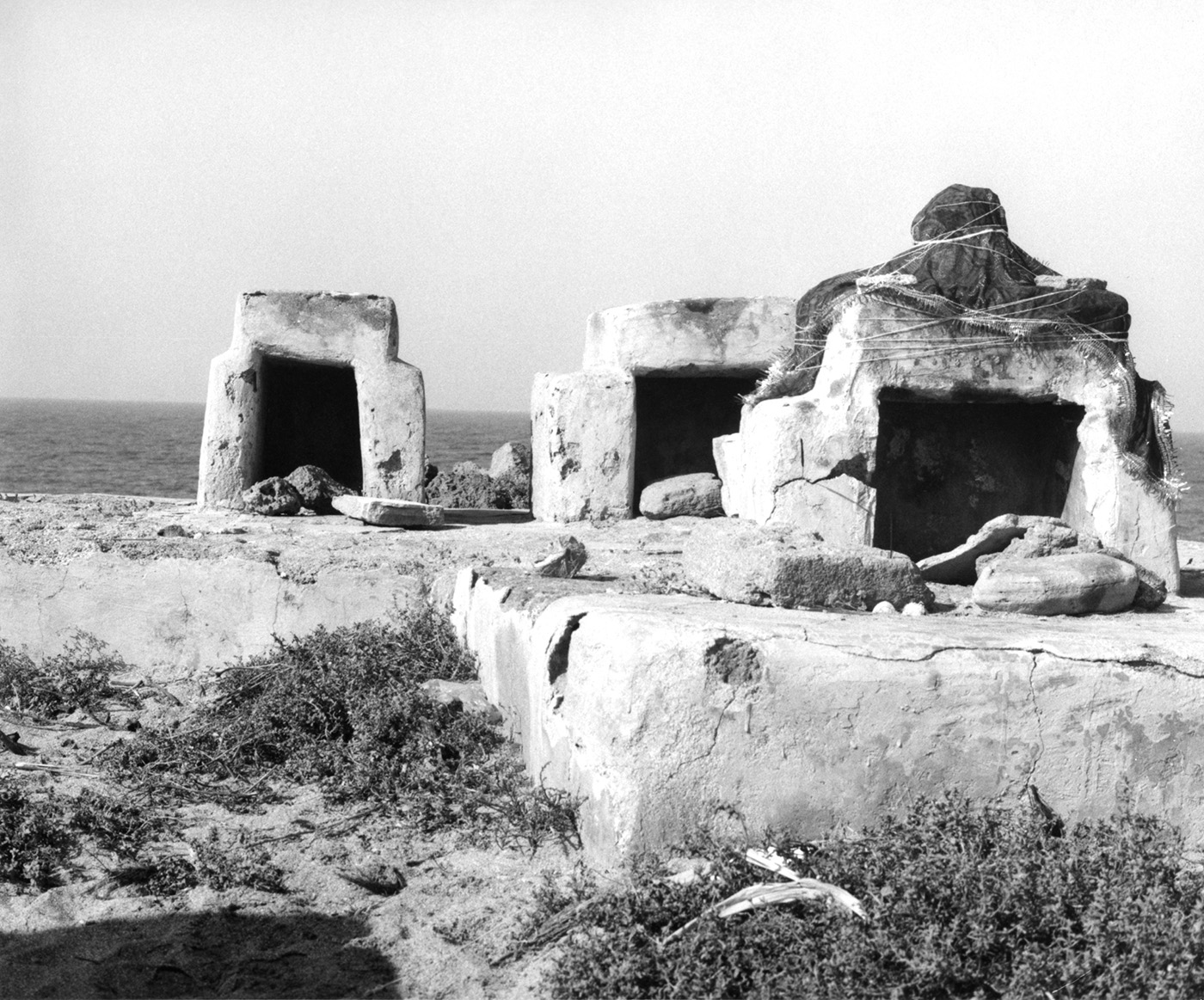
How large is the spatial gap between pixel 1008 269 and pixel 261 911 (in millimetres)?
4517

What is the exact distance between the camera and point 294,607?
6746 millimetres

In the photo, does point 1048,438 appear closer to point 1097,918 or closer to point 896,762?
point 896,762

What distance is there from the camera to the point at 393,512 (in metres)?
8.04

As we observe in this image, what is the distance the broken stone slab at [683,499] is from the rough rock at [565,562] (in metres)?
2.32

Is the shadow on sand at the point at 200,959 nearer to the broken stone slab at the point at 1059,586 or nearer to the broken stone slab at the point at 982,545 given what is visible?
the broken stone slab at the point at 1059,586

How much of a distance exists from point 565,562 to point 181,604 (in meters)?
2.22

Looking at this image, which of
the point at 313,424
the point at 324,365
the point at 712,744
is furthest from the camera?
the point at 313,424

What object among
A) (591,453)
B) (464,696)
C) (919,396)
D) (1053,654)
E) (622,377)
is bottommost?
(464,696)

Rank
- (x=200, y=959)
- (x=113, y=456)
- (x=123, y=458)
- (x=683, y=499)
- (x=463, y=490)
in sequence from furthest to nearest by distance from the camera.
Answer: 1. (x=113, y=456)
2. (x=123, y=458)
3. (x=463, y=490)
4. (x=683, y=499)
5. (x=200, y=959)

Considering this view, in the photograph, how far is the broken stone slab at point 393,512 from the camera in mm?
8023

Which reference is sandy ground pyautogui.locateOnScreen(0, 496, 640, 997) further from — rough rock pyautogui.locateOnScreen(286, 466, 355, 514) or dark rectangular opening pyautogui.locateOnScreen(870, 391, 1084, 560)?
rough rock pyautogui.locateOnScreen(286, 466, 355, 514)

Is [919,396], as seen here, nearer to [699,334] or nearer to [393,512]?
[699,334]

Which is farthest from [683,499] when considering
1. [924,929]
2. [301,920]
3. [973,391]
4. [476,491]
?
[924,929]

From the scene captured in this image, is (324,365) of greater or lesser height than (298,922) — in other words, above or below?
above
